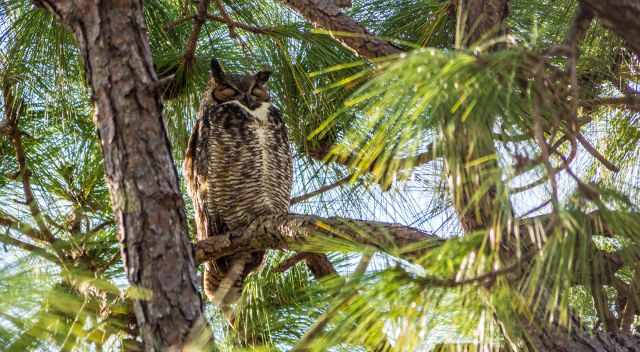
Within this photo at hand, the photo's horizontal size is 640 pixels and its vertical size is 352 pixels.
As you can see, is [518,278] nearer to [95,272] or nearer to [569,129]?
[569,129]

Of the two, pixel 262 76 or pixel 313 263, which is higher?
pixel 262 76

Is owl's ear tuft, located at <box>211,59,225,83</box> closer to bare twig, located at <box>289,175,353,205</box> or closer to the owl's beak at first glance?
the owl's beak

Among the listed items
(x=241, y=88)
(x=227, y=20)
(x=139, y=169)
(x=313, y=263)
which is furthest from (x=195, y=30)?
(x=139, y=169)

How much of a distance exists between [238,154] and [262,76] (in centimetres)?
27

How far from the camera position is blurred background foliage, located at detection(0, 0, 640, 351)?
3.70 feet

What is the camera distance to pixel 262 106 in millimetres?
2936

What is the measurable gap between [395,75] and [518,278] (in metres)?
0.35

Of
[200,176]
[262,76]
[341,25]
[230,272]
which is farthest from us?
[200,176]

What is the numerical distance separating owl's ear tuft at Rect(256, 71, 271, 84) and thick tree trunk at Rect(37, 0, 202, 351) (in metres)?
1.07

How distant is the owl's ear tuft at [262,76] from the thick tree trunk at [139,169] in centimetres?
107

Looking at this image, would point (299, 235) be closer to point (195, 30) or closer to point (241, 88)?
point (195, 30)

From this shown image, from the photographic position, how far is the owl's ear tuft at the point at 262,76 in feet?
9.26

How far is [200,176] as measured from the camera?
2967 millimetres

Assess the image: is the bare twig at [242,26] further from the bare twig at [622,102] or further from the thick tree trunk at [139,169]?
the bare twig at [622,102]
